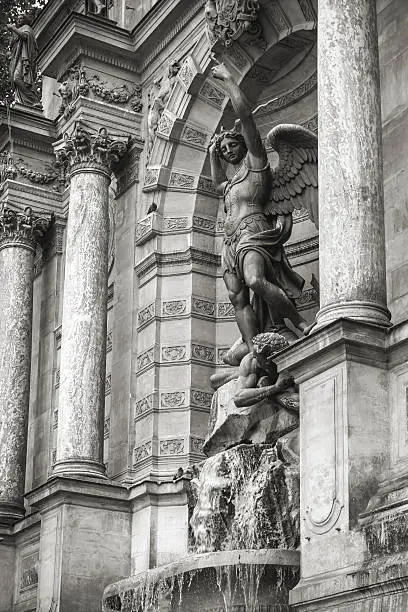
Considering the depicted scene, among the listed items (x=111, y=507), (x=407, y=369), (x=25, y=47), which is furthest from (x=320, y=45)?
(x=25, y=47)

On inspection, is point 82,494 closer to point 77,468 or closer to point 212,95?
point 77,468

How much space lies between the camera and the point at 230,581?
→ 11562 millimetres

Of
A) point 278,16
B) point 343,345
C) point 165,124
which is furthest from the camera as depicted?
point 165,124

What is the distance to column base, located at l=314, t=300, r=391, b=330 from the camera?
12078 mm

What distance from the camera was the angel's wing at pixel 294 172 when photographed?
16156mm

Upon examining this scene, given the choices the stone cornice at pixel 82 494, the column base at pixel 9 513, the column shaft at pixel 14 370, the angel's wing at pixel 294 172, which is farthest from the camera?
the column shaft at pixel 14 370

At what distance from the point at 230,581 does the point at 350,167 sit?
4365mm

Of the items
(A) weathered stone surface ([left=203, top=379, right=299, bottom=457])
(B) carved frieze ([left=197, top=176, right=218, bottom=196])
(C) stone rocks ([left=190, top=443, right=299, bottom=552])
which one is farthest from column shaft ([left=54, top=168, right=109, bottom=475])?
(C) stone rocks ([left=190, top=443, right=299, bottom=552])

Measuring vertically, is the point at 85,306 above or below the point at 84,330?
above

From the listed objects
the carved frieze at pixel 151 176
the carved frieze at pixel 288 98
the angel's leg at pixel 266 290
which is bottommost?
the angel's leg at pixel 266 290

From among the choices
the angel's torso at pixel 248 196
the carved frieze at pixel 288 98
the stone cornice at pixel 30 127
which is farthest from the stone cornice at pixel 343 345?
the stone cornice at pixel 30 127

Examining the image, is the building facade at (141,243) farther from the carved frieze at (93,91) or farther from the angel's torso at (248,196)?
the angel's torso at (248,196)

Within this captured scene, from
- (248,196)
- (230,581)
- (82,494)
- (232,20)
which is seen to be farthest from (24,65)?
(230,581)

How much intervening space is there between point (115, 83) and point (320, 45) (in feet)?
23.2
